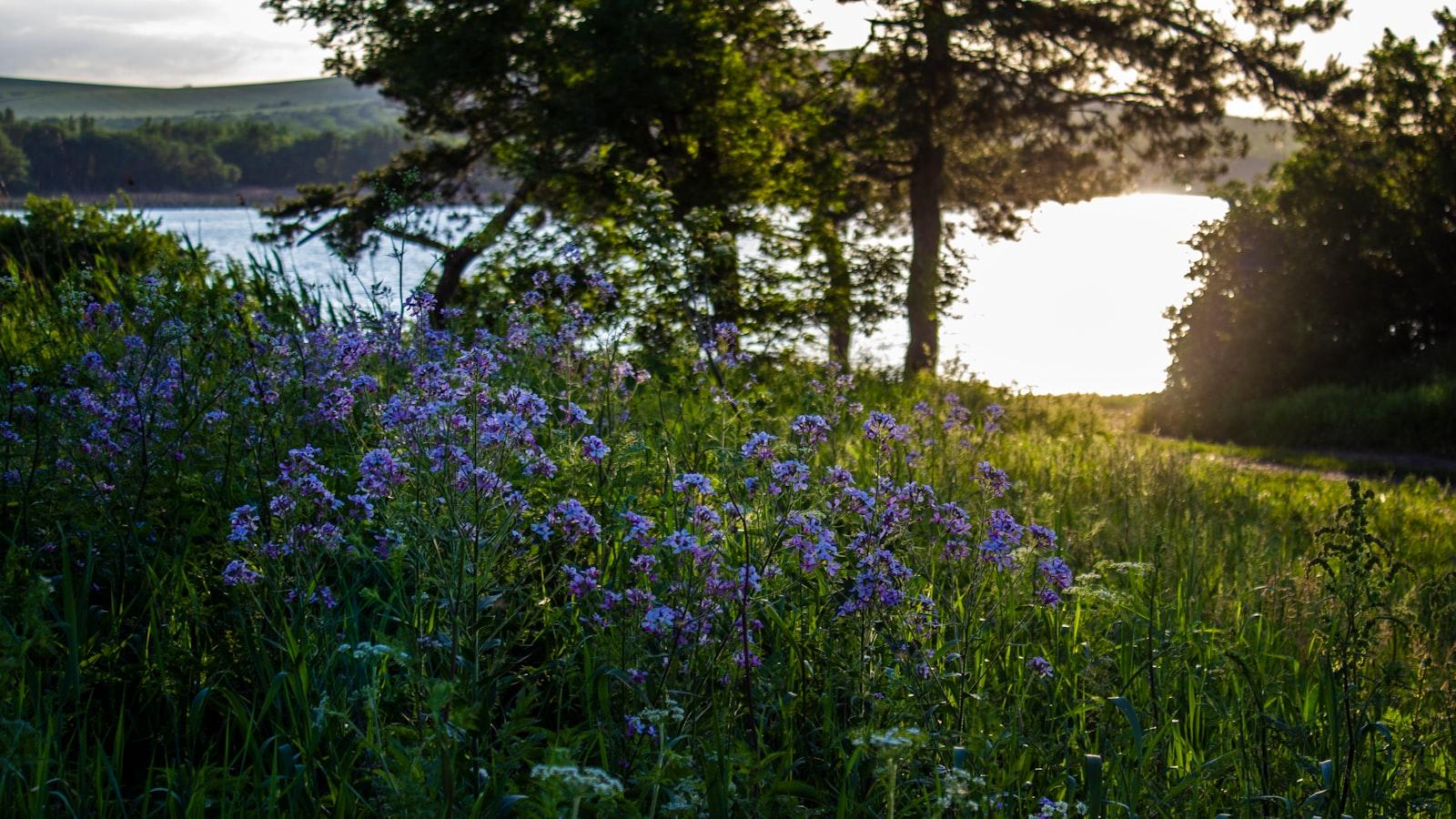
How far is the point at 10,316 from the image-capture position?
830cm

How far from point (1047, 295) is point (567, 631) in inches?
2621

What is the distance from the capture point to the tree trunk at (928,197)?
15328 millimetres

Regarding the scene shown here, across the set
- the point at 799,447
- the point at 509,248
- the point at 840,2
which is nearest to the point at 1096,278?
the point at 840,2

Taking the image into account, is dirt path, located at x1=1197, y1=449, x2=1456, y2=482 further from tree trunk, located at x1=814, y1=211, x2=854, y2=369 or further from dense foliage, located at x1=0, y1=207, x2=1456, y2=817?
dense foliage, located at x1=0, y1=207, x2=1456, y2=817

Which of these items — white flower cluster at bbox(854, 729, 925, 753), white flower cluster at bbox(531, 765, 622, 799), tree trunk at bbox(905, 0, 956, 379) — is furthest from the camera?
tree trunk at bbox(905, 0, 956, 379)

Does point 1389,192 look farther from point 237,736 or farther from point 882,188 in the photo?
point 237,736

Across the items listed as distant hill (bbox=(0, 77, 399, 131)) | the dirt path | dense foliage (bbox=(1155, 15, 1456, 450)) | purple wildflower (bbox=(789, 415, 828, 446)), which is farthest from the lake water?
distant hill (bbox=(0, 77, 399, 131))

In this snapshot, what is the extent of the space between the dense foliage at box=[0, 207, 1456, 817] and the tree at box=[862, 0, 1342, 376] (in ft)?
38.1

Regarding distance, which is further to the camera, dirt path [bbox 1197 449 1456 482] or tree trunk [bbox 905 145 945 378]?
tree trunk [bbox 905 145 945 378]

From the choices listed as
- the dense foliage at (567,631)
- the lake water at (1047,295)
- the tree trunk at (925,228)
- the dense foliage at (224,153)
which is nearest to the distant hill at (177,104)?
the dense foliage at (224,153)

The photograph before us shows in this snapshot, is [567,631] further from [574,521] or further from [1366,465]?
[1366,465]

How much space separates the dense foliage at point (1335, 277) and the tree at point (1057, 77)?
6.35 feet

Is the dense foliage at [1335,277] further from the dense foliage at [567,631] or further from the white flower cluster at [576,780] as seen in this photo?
the white flower cluster at [576,780]

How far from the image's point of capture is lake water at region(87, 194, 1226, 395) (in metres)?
17.8
